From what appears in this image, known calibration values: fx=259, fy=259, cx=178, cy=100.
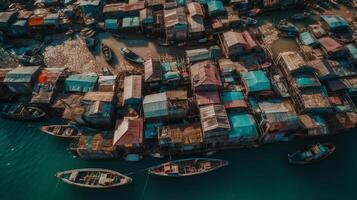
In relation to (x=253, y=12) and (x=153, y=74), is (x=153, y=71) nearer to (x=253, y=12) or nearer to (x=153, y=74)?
(x=153, y=74)

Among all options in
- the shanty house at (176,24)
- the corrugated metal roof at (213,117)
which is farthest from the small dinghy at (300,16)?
the corrugated metal roof at (213,117)

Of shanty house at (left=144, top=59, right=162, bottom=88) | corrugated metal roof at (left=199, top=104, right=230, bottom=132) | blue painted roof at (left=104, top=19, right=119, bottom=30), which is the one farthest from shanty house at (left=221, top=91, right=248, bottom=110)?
blue painted roof at (left=104, top=19, right=119, bottom=30)

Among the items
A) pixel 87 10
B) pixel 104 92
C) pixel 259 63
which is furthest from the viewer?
pixel 87 10

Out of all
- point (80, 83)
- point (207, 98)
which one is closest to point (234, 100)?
point (207, 98)

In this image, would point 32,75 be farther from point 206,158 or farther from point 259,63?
point 259,63

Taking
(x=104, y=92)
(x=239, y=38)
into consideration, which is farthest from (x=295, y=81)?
(x=104, y=92)

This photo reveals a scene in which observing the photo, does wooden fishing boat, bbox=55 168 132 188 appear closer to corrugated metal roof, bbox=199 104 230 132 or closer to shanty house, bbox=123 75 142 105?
A: shanty house, bbox=123 75 142 105
